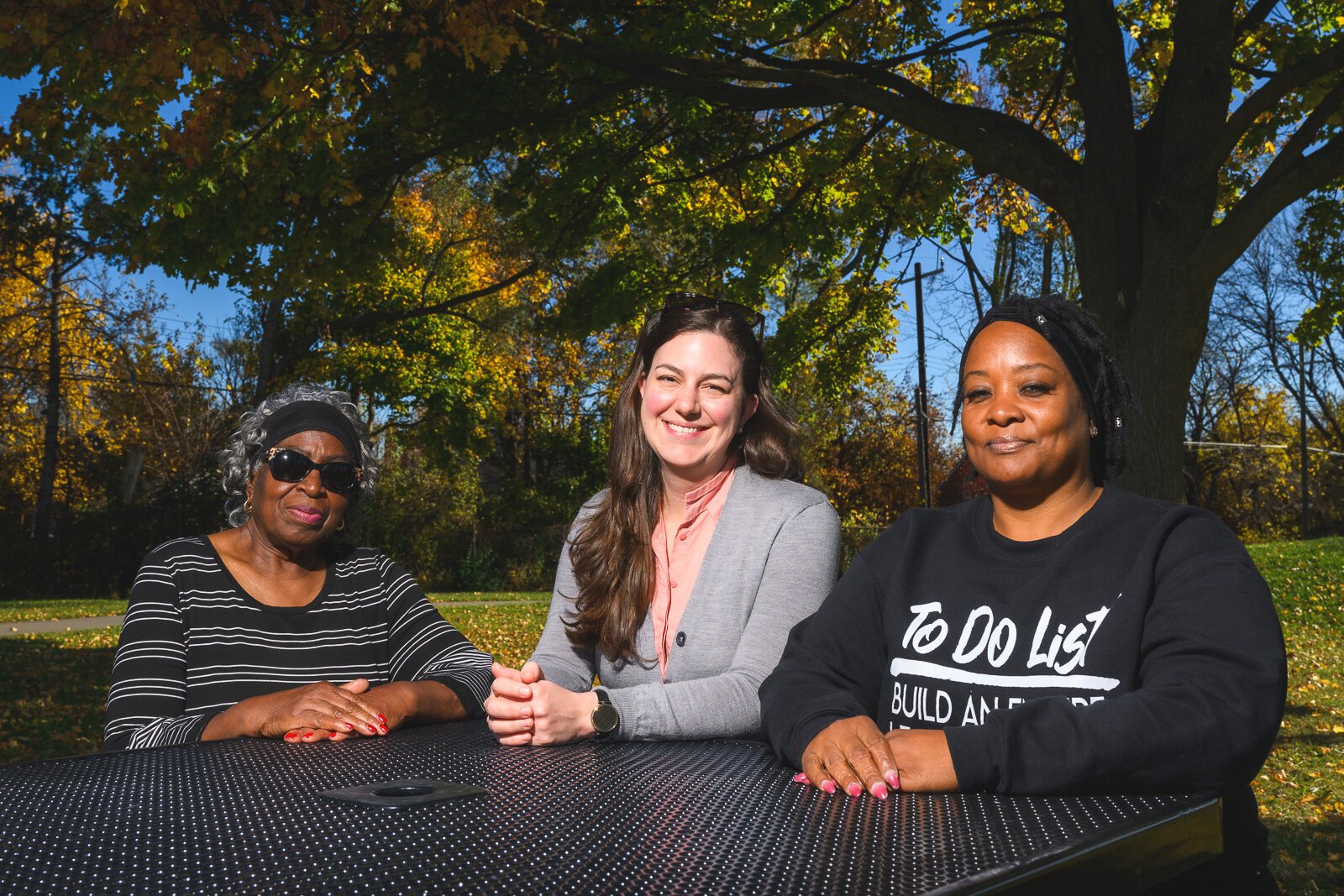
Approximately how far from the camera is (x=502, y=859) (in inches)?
51.5

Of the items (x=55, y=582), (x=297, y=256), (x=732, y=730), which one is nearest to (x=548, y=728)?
(x=732, y=730)

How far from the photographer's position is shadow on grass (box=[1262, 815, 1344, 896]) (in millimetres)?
4727

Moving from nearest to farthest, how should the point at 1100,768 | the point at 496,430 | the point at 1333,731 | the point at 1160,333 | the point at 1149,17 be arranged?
the point at 1100,768 → the point at 1160,333 → the point at 1333,731 → the point at 1149,17 → the point at 496,430

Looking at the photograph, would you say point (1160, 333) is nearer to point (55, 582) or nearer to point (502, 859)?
point (502, 859)

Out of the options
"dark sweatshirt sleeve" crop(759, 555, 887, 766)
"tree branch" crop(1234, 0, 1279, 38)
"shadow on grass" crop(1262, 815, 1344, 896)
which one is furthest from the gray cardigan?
"tree branch" crop(1234, 0, 1279, 38)

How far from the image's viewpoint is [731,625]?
2.75 meters

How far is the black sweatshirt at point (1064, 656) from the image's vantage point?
170 centimetres

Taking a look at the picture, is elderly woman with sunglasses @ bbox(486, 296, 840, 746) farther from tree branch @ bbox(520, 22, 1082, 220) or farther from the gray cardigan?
tree branch @ bbox(520, 22, 1082, 220)

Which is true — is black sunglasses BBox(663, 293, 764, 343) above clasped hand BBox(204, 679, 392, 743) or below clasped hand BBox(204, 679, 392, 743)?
above

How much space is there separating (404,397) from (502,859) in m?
27.1

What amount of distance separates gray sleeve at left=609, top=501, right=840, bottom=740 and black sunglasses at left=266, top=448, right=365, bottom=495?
1200mm

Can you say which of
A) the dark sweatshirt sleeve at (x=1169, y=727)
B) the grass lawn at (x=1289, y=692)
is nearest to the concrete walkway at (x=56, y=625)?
the grass lawn at (x=1289, y=692)

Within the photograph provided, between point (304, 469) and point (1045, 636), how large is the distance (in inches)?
85.7

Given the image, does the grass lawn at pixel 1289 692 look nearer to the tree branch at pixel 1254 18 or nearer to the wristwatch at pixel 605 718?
the wristwatch at pixel 605 718
